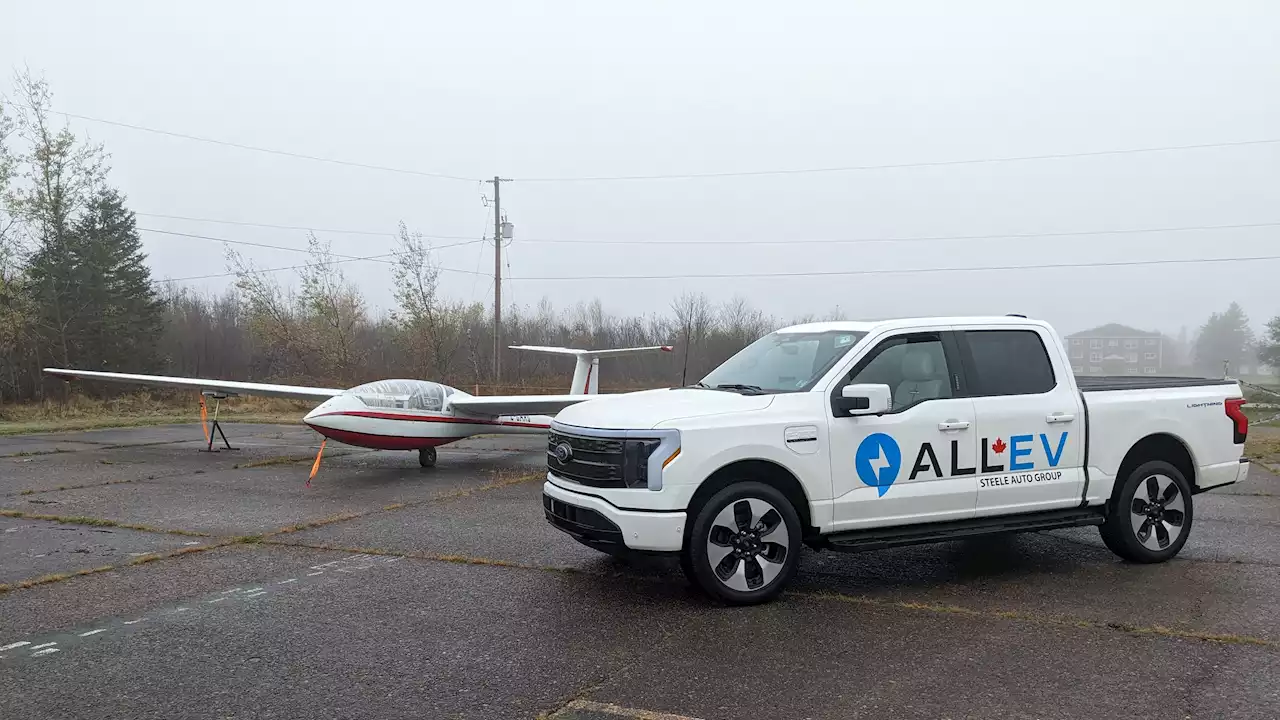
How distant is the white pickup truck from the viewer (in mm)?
5496

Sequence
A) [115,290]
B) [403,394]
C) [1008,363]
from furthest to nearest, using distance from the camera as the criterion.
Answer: [115,290] < [403,394] < [1008,363]

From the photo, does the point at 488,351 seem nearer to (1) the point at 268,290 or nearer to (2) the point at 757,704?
(1) the point at 268,290

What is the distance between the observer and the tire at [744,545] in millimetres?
5461

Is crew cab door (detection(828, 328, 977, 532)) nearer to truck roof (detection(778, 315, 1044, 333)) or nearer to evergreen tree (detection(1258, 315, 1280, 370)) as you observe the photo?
truck roof (detection(778, 315, 1044, 333))

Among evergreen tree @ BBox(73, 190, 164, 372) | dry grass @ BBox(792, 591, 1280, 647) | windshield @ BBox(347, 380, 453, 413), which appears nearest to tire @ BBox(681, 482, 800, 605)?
dry grass @ BBox(792, 591, 1280, 647)

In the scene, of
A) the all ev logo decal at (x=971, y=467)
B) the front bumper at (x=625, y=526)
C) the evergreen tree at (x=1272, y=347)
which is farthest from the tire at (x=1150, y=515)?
the evergreen tree at (x=1272, y=347)

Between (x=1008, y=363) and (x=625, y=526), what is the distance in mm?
3309

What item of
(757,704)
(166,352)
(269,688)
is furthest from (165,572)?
(166,352)

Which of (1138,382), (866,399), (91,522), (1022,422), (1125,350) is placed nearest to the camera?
(866,399)

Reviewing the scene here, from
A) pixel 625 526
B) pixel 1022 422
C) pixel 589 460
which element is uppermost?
pixel 1022 422

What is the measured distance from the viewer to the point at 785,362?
6.54 m

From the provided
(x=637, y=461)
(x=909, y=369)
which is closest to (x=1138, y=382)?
(x=909, y=369)

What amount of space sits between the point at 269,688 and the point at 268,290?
41.0 meters

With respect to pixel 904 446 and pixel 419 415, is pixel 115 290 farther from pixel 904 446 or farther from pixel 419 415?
pixel 904 446
